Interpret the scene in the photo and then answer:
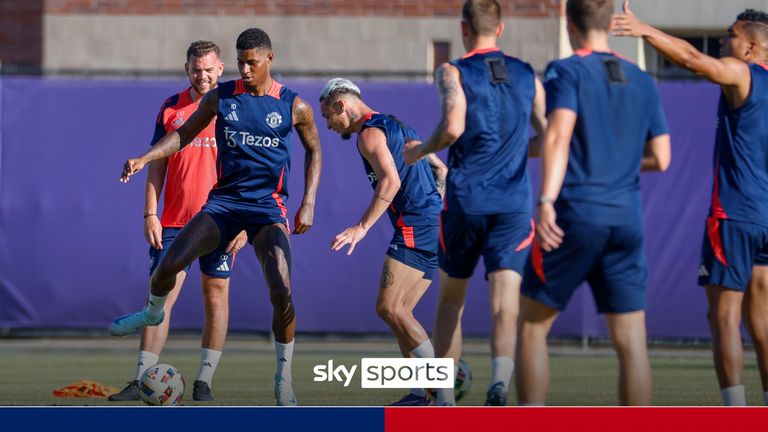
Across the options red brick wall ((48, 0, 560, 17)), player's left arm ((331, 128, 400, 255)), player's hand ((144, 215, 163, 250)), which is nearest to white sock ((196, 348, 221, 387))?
player's hand ((144, 215, 163, 250))

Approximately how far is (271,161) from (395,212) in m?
1.02

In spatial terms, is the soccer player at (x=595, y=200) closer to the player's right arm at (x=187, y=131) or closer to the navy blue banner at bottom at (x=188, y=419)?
the navy blue banner at bottom at (x=188, y=419)

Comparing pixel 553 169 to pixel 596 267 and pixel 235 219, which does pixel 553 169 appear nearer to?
pixel 596 267

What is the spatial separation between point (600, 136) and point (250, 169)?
359 centimetres

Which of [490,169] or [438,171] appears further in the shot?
[438,171]

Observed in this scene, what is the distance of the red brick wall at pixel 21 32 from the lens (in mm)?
21375

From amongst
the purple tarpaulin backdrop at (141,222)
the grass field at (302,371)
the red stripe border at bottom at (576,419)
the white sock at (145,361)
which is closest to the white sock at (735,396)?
the red stripe border at bottom at (576,419)

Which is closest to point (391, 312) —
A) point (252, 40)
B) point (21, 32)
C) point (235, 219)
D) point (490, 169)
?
point (235, 219)

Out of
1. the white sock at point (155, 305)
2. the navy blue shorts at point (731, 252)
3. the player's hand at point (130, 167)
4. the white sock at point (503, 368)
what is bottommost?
the white sock at point (155, 305)

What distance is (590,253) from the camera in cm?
734

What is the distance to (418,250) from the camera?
9.83 metres

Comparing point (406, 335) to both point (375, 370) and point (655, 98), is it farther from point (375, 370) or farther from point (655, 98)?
point (375, 370)

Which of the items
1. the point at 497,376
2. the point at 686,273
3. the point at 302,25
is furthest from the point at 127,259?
the point at 497,376

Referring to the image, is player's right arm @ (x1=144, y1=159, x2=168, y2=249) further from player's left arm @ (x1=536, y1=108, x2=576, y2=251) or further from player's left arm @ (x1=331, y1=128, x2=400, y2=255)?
player's left arm @ (x1=536, y1=108, x2=576, y2=251)
